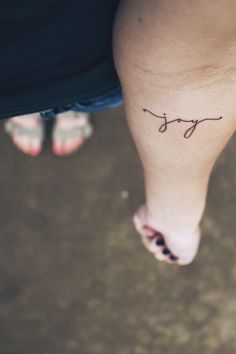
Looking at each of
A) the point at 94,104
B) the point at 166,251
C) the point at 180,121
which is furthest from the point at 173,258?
the point at 180,121

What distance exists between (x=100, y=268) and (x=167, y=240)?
0.34 metres

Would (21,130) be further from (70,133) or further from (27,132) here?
(70,133)

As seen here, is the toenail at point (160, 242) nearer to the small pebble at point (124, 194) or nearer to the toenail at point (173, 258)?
the toenail at point (173, 258)

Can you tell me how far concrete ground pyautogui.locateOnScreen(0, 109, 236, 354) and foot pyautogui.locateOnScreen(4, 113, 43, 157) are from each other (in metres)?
0.04

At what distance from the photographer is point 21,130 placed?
1565 mm

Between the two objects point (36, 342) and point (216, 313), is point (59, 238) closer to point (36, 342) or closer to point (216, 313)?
point (36, 342)

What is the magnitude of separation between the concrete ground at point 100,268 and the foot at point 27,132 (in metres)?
0.04

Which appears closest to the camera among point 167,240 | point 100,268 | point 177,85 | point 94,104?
point 177,85

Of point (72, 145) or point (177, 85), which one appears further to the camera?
point (72, 145)

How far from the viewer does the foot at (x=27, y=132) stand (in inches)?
61.6

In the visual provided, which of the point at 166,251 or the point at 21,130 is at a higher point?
the point at 21,130

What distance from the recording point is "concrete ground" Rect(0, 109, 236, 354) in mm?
1472

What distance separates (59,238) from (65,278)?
0.13 meters

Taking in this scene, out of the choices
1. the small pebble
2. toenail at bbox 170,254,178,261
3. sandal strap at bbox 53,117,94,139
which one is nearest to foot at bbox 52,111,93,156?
sandal strap at bbox 53,117,94,139
